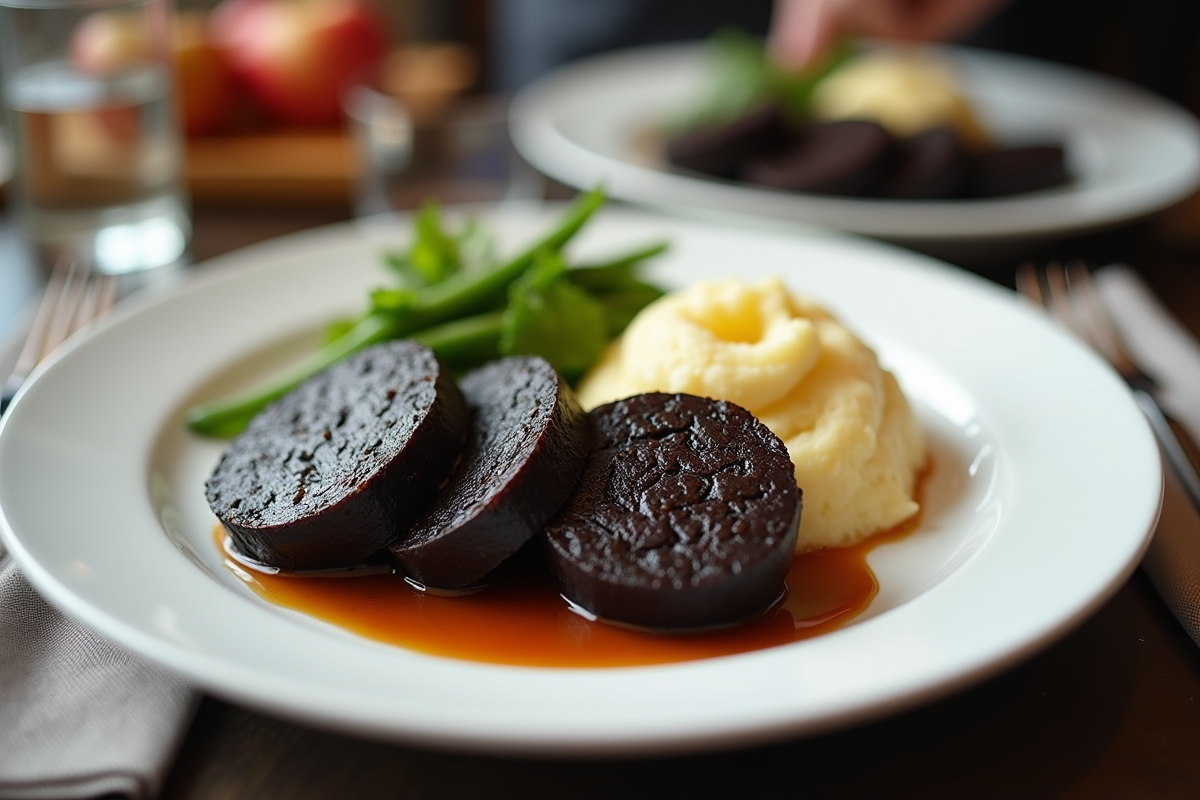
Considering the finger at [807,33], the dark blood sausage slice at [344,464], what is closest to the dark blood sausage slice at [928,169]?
the finger at [807,33]

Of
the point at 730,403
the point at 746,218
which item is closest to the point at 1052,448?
the point at 730,403

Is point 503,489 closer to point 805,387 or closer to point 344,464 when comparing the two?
point 344,464

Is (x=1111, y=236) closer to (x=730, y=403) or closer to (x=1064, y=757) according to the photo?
(x=730, y=403)

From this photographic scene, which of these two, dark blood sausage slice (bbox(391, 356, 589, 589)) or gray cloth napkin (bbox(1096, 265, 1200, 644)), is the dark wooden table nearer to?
gray cloth napkin (bbox(1096, 265, 1200, 644))

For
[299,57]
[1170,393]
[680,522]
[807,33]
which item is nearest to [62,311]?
[680,522]

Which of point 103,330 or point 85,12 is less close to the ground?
point 85,12

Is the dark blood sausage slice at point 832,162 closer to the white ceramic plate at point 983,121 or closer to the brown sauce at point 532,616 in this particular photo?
the white ceramic plate at point 983,121

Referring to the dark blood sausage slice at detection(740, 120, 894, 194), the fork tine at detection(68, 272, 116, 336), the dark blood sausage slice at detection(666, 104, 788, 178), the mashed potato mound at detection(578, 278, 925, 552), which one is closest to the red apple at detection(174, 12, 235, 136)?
the fork tine at detection(68, 272, 116, 336)
